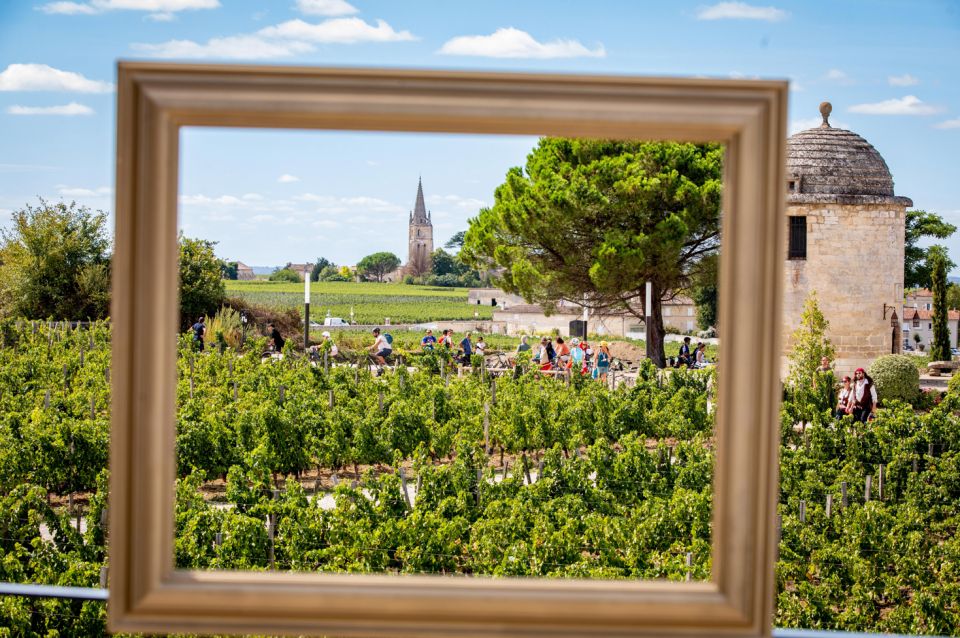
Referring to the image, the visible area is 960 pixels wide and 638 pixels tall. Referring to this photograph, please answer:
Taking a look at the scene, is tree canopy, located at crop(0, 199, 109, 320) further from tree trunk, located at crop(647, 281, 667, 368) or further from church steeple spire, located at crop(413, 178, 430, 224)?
church steeple spire, located at crop(413, 178, 430, 224)

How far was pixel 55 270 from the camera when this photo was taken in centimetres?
2778

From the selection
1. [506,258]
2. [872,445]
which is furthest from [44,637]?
[506,258]

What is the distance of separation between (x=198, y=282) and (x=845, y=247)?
1646 centimetres

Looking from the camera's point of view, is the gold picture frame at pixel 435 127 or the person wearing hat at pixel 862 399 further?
the person wearing hat at pixel 862 399

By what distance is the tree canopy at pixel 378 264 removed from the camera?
10820 centimetres

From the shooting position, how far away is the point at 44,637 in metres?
5.46

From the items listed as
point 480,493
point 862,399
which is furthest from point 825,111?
point 480,493

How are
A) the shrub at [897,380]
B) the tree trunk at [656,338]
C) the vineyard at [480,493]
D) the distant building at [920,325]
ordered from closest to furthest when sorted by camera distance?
the vineyard at [480,493]
the shrub at [897,380]
the tree trunk at [656,338]
the distant building at [920,325]

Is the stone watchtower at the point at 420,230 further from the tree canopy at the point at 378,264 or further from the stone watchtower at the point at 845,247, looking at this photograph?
the stone watchtower at the point at 845,247

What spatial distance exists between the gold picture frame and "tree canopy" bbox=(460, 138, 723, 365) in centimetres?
2019

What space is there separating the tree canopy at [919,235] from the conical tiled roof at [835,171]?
27034 millimetres

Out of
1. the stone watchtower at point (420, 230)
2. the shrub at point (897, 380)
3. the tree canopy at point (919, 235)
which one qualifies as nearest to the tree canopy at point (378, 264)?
the stone watchtower at point (420, 230)

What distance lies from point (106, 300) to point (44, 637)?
76.3 feet

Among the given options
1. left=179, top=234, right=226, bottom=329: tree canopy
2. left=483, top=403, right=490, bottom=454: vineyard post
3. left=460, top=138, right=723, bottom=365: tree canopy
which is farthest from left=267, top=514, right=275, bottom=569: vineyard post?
left=179, top=234, right=226, bottom=329: tree canopy
